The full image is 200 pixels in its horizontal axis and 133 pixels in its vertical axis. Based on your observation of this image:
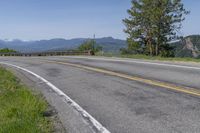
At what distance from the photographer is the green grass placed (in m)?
7.00

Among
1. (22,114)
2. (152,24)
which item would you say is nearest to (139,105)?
(22,114)

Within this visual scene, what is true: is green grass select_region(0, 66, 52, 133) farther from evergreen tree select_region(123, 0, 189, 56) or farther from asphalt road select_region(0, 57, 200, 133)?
evergreen tree select_region(123, 0, 189, 56)

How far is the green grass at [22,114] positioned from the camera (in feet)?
23.0

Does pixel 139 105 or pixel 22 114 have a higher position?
pixel 139 105

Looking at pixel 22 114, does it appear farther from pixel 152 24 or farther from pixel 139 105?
pixel 152 24

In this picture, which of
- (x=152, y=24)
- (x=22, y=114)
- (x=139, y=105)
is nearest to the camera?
(x=22, y=114)

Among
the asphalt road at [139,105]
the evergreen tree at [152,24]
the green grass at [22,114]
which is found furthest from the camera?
the evergreen tree at [152,24]

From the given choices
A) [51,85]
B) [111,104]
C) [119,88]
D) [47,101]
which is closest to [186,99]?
[111,104]

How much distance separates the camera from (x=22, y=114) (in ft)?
27.5

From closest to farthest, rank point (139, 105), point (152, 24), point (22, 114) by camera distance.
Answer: point (22, 114), point (139, 105), point (152, 24)

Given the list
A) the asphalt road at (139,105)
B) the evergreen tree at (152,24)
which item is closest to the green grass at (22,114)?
the asphalt road at (139,105)

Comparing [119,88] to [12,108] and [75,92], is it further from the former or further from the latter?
[12,108]

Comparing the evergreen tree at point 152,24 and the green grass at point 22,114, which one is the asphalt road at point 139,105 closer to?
the green grass at point 22,114

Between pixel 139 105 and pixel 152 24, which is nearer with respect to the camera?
pixel 139 105
